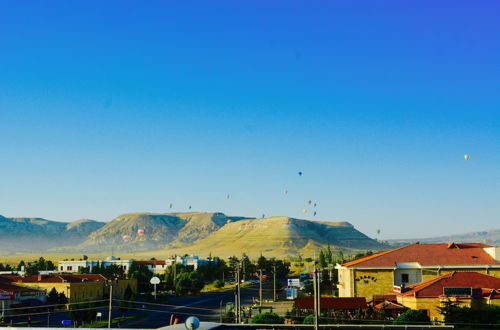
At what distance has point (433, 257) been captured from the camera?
71.6 meters

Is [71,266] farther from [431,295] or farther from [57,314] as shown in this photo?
[431,295]

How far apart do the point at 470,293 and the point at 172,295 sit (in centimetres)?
7404

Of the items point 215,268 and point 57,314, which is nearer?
point 57,314

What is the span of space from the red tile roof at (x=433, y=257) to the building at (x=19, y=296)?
154 ft

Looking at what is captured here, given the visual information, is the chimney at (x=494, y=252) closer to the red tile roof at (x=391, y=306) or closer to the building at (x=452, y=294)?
the building at (x=452, y=294)

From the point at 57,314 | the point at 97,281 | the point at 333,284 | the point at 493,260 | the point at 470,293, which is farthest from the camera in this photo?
the point at 333,284

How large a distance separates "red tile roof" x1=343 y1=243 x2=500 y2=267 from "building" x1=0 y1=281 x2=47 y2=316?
46889 mm

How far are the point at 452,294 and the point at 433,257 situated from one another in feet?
60.8

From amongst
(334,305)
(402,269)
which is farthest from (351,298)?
(402,269)

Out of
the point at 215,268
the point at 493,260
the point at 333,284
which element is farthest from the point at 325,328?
the point at 215,268

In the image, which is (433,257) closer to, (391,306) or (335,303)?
(391,306)

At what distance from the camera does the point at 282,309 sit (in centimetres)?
7894

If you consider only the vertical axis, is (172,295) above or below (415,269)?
below

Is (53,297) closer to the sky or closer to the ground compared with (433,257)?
closer to the ground
